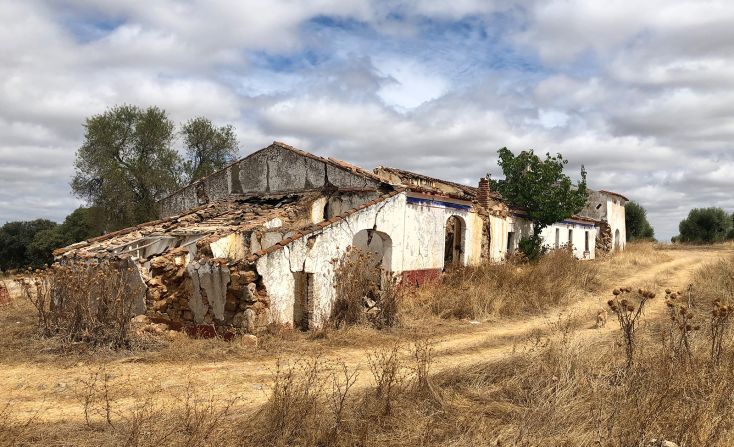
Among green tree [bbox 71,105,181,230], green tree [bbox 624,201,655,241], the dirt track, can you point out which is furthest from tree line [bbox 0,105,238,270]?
green tree [bbox 624,201,655,241]

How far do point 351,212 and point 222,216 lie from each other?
4696mm

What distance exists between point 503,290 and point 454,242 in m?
3.61

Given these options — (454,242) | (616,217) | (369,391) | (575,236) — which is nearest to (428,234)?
(454,242)

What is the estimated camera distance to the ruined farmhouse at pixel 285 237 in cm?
988

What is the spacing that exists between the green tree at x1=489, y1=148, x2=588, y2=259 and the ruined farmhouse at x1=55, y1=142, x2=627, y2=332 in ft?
1.98

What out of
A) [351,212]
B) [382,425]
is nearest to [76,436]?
[382,425]

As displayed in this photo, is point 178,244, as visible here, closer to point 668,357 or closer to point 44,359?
point 44,359

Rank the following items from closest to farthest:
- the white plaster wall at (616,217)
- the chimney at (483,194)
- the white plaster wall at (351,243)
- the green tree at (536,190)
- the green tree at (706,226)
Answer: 1. the white plaster wall at (351,243)
2. the chimney at (483,194)
3. the green tree at (536,190)
4. the white plaster wall at (616,217)
5. the green tree at (706,226)

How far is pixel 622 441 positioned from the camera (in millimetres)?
4270

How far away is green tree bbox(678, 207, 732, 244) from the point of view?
44.3m

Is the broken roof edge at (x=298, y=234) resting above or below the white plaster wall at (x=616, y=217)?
below

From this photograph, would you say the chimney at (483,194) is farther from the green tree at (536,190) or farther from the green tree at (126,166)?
the green tree at (126,166)

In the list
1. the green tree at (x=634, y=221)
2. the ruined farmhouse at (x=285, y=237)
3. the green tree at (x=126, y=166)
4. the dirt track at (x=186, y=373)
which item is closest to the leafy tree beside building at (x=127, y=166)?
the green tree at (x=126, y=166)

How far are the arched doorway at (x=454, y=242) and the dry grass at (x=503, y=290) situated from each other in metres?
0.96
